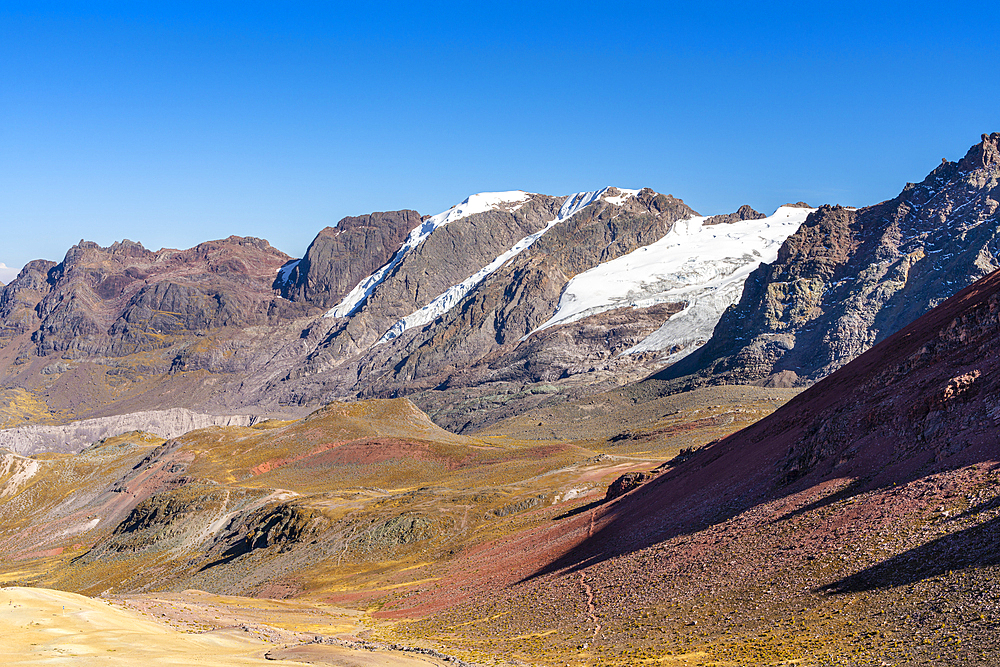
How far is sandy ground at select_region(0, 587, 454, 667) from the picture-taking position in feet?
101

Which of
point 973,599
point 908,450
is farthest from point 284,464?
point 973,599

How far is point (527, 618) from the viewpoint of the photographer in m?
44.1

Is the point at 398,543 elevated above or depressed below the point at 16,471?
below

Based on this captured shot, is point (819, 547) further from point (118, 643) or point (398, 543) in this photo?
point (398, 543)

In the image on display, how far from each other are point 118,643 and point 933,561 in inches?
1243

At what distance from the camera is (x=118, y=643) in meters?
33.6

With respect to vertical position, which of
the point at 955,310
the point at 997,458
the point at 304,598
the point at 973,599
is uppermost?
the point at 955,310

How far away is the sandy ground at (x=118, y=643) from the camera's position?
30.8 m

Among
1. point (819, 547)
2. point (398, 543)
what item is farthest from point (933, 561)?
point (398, 543)

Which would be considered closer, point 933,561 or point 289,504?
point 933,561

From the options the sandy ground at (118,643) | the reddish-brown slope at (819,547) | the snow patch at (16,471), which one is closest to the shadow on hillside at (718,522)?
the reddish-brown slope at (819,547)

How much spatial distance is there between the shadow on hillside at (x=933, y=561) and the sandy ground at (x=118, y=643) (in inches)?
702

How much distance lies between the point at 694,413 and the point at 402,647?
137769 millimetres

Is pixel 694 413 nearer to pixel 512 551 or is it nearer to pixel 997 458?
pixel 512 551
